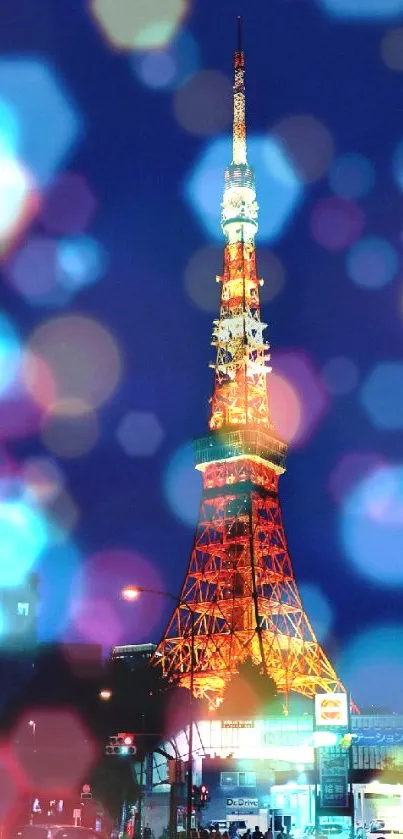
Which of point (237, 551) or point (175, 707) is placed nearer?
point (175, 707)

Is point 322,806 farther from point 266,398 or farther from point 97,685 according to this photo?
point 266,398

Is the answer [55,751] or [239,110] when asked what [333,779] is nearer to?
[55,751]

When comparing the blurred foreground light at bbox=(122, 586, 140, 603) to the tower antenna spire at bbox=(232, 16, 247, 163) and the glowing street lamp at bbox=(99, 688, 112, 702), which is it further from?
the tower antenna spire at bbox=(232, 16, 247, 163)

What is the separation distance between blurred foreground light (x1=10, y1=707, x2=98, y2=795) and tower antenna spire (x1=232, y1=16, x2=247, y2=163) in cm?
6419

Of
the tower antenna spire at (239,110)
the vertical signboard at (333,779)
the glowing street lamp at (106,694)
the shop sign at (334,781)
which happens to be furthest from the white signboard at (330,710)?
the tower antenna spire at (239,110)

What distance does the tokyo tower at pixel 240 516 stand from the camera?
90.9 metres

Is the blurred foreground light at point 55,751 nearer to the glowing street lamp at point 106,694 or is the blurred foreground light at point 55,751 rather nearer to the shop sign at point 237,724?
the glowing street lamp at point 106,694

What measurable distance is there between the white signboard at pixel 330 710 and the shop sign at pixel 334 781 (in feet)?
22.8

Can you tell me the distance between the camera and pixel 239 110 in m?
→ 111

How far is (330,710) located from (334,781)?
27.2 feet

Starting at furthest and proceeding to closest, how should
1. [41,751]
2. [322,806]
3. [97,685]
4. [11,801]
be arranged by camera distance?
[97,685], [41,751], [11,801], [322,806]

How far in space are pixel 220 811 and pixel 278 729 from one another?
1234 cm

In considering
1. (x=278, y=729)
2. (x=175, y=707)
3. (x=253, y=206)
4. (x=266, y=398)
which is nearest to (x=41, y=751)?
(x=175, y=707)

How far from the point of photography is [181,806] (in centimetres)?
5553
